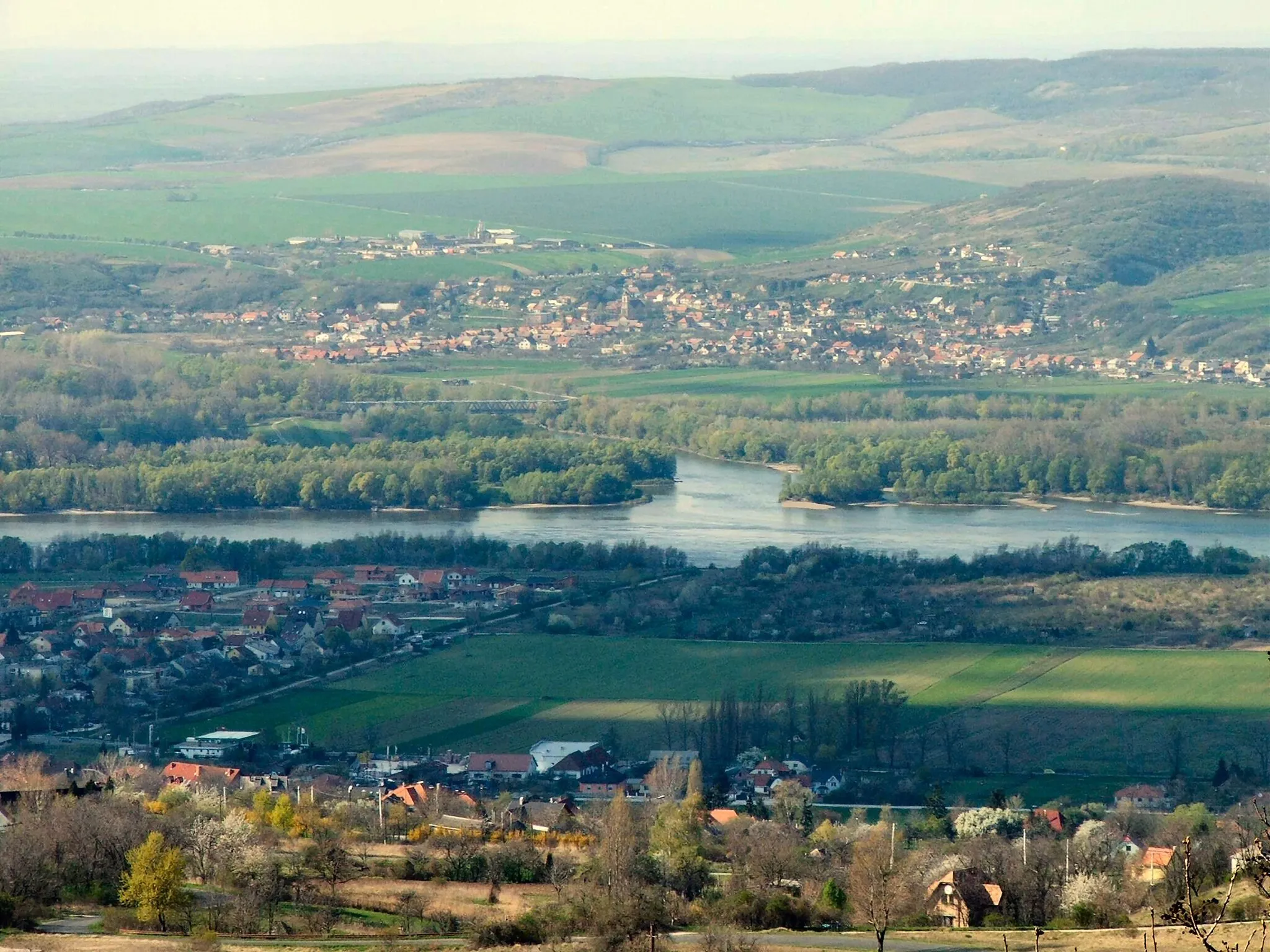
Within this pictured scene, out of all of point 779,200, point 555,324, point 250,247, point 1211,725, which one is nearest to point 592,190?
point 779,200

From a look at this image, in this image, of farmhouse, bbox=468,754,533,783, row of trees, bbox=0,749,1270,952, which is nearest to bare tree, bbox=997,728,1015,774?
row of trees, bbox=0,749,1270,952

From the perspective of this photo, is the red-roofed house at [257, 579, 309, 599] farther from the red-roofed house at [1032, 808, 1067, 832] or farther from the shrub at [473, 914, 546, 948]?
the shrub at [473, 914, 546, 948]

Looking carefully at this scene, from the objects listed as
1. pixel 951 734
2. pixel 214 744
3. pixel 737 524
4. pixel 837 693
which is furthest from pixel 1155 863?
pixel 737 524

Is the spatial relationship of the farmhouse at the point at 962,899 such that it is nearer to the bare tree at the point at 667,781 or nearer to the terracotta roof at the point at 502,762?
the bare tree at the point at 667,781

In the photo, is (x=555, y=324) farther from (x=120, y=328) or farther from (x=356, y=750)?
(x=356, y=750)

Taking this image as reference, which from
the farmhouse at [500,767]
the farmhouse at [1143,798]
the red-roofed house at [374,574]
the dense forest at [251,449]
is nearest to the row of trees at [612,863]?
the farmhouse at [1143,798]
